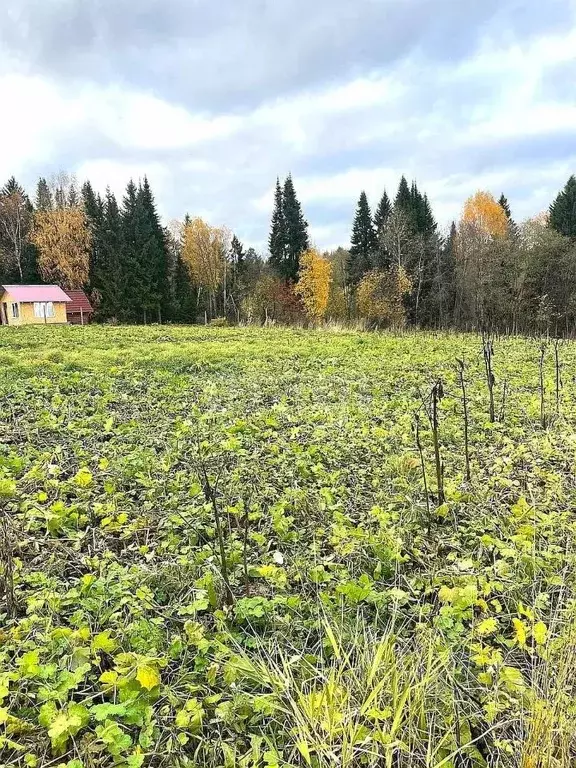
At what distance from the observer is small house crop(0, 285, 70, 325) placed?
25.7 metres

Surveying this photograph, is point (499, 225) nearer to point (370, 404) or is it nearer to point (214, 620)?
point (370, 404)

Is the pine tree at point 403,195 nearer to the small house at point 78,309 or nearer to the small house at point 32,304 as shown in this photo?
the small house at point 78,309

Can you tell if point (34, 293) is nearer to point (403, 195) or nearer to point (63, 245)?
point (63, 245)

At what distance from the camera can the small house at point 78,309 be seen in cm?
2717

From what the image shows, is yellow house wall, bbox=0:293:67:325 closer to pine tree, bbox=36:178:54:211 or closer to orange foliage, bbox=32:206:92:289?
orange foliage, bbox=32:206:92:289

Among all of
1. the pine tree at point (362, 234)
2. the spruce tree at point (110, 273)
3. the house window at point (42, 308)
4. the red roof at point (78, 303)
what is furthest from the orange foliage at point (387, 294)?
the house window at point (42, 308)

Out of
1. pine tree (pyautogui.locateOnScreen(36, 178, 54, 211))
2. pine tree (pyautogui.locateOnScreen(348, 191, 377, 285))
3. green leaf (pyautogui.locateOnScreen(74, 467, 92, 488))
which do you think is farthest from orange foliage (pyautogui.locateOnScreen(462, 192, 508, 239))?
green leaf (pyautogui.locateOnScreen(74, 467, 92, 488))

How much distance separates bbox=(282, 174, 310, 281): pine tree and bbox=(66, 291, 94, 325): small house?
12.8 m

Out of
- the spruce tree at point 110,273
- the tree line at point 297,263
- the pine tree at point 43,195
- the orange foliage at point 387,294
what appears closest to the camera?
the tree line at point 297,263

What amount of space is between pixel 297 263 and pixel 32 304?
16554mm

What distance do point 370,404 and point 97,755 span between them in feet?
14.1

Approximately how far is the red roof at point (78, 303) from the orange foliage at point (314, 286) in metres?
12.5

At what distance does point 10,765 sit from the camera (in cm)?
138

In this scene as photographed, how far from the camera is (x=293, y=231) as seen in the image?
33.4 m
